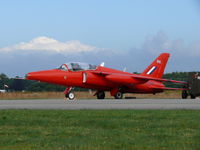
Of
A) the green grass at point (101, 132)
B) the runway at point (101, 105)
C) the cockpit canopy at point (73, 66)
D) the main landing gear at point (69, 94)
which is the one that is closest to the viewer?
the green grass at point (101, 132)

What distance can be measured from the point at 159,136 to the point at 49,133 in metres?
2.24

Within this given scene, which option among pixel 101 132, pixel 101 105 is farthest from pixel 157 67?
pixel 101 132

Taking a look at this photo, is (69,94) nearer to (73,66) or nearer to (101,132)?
(73,66)

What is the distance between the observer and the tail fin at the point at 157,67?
33.3 m

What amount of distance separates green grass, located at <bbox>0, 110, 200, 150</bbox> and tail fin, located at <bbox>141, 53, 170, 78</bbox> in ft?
65.1

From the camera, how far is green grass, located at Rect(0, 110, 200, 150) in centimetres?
822

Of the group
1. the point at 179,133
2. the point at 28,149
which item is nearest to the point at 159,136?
the point at 179,133

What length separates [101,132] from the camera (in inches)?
392

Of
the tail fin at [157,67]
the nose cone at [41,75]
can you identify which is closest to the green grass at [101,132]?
the nose cone at [41,75]

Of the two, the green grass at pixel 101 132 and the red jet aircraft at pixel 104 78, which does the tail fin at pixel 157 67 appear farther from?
the green grass at pixel 101 132

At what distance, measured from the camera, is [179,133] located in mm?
9742

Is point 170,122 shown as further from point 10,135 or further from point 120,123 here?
point 10,135

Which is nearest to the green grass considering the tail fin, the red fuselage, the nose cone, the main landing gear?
the nose cone

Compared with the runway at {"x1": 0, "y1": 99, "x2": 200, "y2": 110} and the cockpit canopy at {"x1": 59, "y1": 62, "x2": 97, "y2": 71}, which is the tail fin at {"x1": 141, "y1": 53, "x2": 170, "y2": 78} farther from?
the runway at {"x1": 0, "y1": 99, "x2": 200, "y2": 110}
